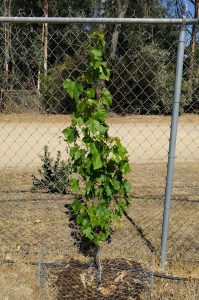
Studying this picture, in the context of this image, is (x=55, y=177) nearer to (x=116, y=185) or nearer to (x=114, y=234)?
(x=114, y=234)

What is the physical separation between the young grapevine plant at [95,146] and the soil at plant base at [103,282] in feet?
0.94

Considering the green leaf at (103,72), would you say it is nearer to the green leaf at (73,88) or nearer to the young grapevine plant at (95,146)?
the young grapevine plant at (95,146)

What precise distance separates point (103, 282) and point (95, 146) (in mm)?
1053

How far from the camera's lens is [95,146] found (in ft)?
8.32

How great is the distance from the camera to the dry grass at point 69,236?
2.81 m

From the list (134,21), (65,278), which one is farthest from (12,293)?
(134,21)

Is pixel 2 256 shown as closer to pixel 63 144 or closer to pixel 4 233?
pixel 4 233

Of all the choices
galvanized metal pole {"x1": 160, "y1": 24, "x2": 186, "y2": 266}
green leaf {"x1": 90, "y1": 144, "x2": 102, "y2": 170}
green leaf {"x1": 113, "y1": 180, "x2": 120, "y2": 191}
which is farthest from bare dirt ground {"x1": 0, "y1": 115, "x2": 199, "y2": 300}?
green leaf {"x1": 90, "y1": 144, "x2": 102, "y2": 170}

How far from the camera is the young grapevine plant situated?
2.41 meters

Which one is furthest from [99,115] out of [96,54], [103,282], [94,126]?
[103,282]

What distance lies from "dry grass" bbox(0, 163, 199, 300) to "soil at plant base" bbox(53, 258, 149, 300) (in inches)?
4.2

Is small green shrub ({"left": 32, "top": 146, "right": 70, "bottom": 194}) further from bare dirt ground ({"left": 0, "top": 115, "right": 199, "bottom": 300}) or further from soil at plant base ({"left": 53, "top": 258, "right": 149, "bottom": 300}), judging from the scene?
soil at plant base ({"left": 53, "top": 258, "right": 149, "bottom": 300})

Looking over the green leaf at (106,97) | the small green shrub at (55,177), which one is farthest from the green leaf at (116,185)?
the small green shrub at (55,177)

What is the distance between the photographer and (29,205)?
423 centimetres
